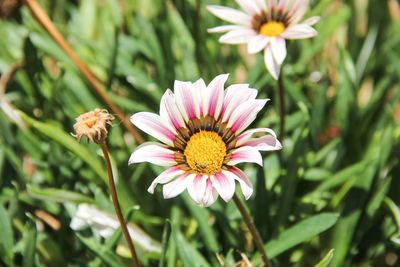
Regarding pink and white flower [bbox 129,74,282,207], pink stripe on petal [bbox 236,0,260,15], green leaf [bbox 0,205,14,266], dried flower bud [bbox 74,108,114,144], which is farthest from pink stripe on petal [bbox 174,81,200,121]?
green leaf [bbox 0,205,14,266]

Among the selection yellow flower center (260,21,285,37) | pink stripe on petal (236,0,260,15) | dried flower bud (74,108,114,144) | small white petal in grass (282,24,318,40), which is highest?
pink stripe on petal (236,0,260,15)

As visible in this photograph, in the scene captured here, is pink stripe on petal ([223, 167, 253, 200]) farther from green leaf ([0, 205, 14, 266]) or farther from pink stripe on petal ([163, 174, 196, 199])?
green leaf ([0, 205, 14, 266])

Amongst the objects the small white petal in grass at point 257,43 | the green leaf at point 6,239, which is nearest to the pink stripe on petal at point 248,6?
the small white petal in grass at point 257,43

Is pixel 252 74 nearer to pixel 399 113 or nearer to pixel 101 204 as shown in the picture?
pixel 101 204

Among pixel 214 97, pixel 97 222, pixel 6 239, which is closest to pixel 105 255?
pixel 97 222

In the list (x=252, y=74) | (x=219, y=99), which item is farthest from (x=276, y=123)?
(x=219, y=99)
